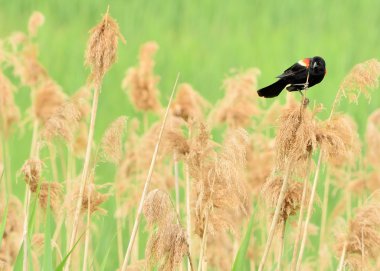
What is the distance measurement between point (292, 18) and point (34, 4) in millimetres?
3160

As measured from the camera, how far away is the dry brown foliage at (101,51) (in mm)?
3348

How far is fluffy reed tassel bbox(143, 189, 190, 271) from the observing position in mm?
3057

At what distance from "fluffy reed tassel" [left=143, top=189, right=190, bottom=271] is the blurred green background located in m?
6.28

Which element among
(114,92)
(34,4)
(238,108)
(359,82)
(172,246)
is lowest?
(172,246)

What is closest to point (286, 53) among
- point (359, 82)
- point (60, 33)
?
point (60, 33)

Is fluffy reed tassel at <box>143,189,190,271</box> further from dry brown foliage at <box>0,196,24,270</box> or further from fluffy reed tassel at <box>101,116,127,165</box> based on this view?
dry brown foliage at <box>0,196,24,270</box>

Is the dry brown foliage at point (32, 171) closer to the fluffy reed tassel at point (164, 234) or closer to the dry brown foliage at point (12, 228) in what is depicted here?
the fluffy reed tassel at point (164, 234)

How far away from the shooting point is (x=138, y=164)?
576 centimetres

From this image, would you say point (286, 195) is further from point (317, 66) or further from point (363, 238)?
point (317, 66)

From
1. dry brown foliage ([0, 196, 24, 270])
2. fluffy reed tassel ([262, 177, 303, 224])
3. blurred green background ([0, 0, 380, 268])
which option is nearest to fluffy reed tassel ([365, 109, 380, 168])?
dry brown foliage ([0, 196, 24, 270])

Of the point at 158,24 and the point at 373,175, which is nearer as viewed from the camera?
the point at 373,175

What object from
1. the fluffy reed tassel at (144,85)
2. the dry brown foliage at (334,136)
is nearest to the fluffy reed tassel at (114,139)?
the dry brown foliage at (334,136)

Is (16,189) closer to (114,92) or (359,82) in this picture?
(114,92)

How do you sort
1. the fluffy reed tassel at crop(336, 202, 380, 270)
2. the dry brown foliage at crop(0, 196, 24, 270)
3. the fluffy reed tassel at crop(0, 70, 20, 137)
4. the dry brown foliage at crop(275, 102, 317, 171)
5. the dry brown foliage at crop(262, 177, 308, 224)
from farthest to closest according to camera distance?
1. the fluffy reed tassel at crop(0, 70, 20, 137)
2. the dry brown foliage at crop(0, 196, 24, 270)
3. the fluffy reed tassel at crop(336, 202, 380, 270)
4. the dry brown foliage at crop(262, 177, 308, 224)
5. the dry brown foliage at crop(275, 102, 317, 171)
